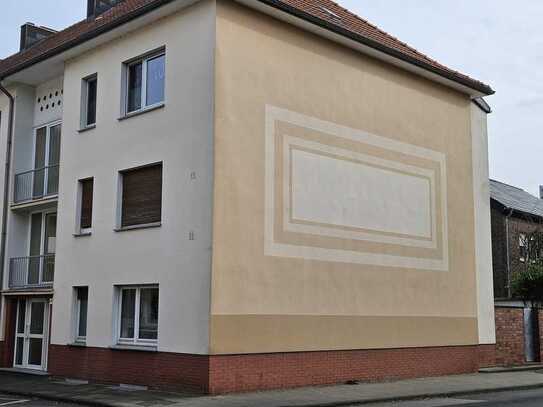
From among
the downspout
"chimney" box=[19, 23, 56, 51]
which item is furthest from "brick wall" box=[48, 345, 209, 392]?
the downspout

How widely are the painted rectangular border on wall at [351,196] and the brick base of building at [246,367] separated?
2.20 metres

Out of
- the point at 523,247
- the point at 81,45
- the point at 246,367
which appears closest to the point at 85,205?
the point at 81,45

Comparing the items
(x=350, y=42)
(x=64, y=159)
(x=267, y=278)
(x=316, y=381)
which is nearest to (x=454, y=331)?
(x=316, y=381)

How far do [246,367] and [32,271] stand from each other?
27.5ft

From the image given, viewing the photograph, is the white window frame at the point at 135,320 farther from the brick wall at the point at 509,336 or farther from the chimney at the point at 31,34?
the chimney at the point at 31,34

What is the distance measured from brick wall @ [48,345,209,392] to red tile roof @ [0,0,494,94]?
7287mm

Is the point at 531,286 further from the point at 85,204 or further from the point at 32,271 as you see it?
the point at 32,271

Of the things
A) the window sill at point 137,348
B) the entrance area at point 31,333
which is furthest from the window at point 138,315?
the entrance area at point 31,333

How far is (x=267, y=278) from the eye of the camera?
1513 centimetres

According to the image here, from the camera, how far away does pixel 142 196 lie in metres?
16.2

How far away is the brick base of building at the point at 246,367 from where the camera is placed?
14.0m

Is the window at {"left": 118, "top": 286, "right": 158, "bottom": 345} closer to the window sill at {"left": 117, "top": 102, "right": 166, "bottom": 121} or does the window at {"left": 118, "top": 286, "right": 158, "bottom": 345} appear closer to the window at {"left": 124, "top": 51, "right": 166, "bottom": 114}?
the window sill at {"left": 117, "top": 102, "right": 166, "bottom": 121}

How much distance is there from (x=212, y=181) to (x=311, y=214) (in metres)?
2.89

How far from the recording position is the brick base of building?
14008mm
